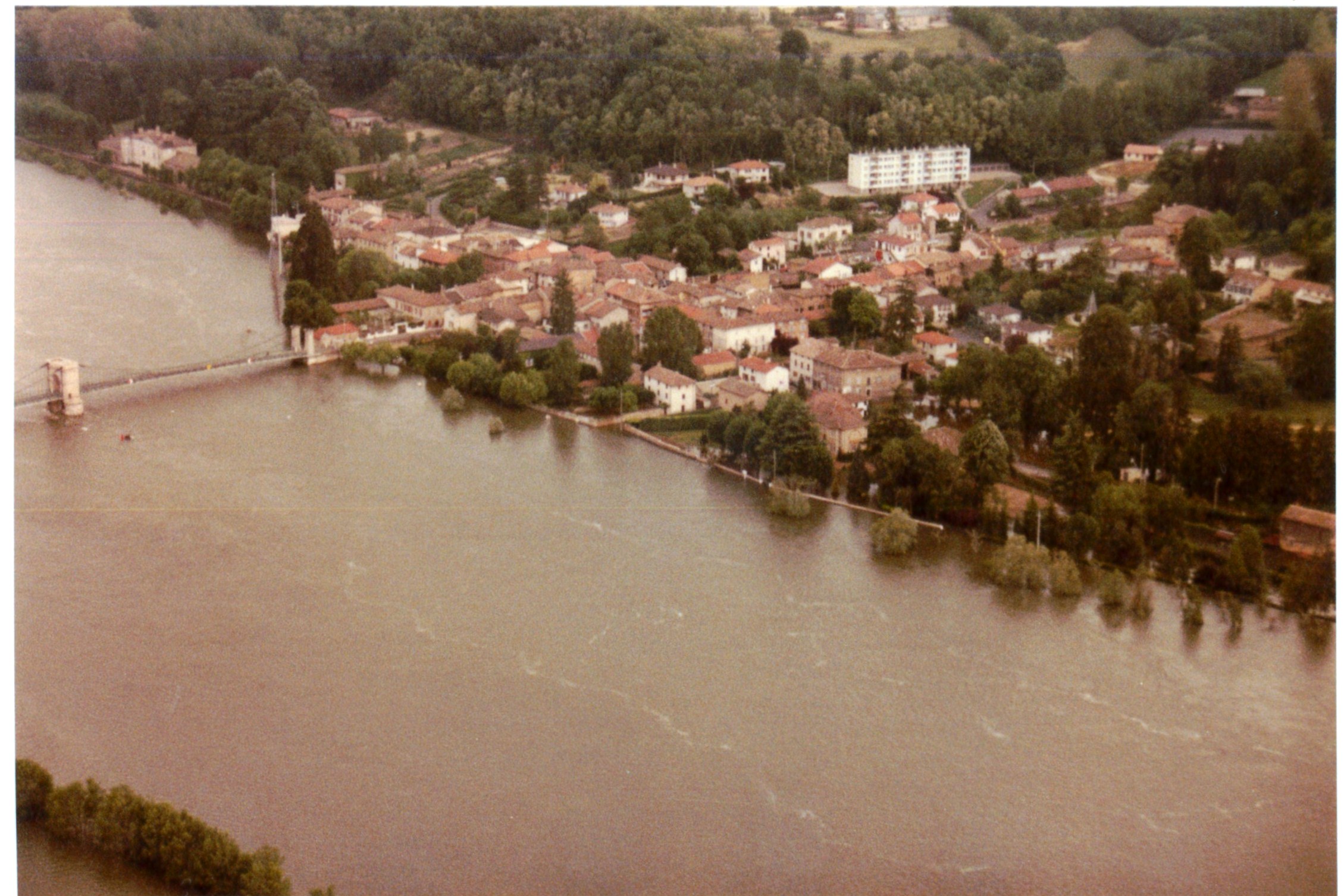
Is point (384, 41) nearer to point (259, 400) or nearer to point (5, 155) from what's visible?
point (259, 400)

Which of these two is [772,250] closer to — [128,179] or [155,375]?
[155,375]

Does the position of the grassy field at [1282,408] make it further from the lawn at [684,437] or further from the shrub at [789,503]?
the lawn at [684,437]

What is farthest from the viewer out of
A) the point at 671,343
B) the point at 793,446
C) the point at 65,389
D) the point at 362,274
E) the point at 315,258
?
the point at 362,274

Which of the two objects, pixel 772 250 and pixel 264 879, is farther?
pixel 772 250

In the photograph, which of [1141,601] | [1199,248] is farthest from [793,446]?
Result: [1199,248]

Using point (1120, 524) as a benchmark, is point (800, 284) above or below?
above

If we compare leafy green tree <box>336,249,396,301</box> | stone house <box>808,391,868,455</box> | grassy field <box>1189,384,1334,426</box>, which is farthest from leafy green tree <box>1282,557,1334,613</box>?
leafy green tree <box>336,249,396,301</box>
